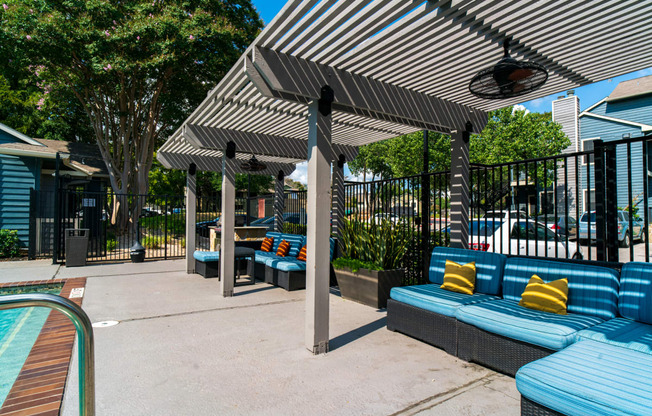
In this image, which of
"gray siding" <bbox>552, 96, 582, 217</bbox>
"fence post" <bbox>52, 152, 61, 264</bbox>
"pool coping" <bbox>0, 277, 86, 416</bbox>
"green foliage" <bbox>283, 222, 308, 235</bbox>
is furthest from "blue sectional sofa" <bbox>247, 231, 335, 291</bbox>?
"gray siding" <bbox>552, 96, 582, 217</bbox>

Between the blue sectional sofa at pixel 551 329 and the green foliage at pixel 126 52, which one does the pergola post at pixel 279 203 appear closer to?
the blue sectional sofa at pixel 551 329

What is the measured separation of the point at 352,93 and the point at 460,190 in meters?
2.28

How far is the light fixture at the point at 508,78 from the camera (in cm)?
302

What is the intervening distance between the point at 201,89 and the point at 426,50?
509 inches

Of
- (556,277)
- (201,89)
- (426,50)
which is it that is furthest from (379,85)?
(201,89)

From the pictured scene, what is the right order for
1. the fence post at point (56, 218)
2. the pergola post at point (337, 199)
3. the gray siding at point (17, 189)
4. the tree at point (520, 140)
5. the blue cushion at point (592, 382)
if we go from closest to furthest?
the blue cushion at point (592, 382), the pergola post at point (337, 199), the fence post at point (56, 218), the gray siding at point (17, 189), the tree at point (520, 140)

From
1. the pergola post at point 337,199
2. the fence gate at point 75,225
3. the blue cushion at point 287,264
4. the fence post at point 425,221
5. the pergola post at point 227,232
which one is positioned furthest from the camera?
the fence gate at point 75,225

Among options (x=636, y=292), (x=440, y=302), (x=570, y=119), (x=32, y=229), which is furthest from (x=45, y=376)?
(x=570, y=119)

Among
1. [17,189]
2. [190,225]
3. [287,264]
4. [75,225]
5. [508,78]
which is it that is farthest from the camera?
[17,189]

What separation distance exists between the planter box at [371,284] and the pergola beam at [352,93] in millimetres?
2199

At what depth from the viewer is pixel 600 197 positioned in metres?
3.43

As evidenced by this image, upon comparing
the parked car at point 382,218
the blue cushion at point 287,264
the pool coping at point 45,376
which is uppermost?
the parked car at point 382,218

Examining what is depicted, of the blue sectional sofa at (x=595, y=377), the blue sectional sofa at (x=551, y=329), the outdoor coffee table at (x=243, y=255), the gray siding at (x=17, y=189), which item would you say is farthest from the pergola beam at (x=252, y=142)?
the gray siding at (x=17, y=189)

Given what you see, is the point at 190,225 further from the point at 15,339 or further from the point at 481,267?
the point at 481,267
